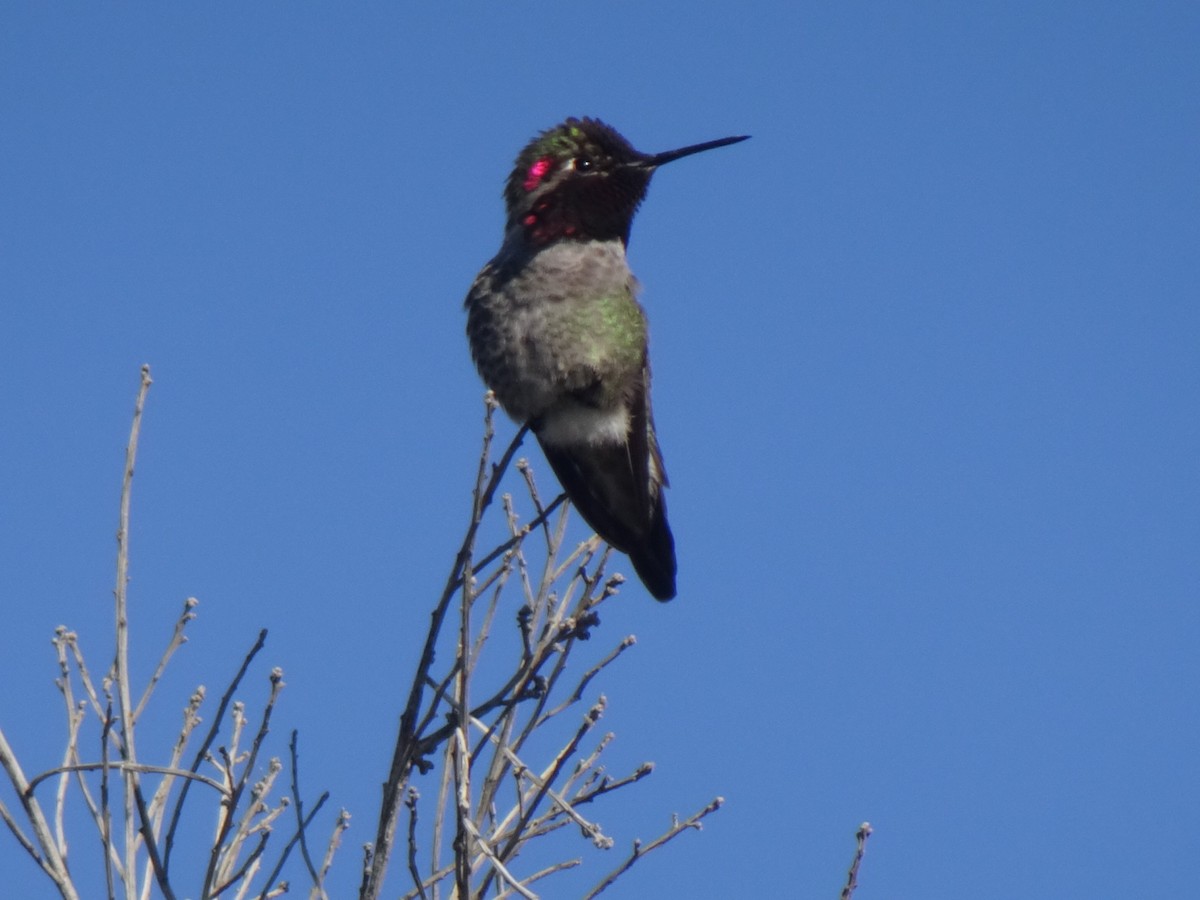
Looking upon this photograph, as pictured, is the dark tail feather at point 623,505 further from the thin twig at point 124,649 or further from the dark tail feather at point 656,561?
the thin twig at point 124,649

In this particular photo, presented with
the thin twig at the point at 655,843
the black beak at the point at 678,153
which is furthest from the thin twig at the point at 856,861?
the black beak at the point at 678,153

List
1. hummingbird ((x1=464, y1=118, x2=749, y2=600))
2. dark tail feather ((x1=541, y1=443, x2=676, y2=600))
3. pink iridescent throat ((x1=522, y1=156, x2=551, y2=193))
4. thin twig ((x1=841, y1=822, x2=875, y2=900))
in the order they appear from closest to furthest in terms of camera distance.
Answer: thin twig ((x1=841, y1=822, x2=875, y2=900)) → hummingbird ((x1=464, y1=118, x2=749, y2=600)) → dark tail feather ((x1=541, y1=443, x2=676, y2=600)) → pink iridescent throat ((x1=522, y1=156, x2=551, y2=193))

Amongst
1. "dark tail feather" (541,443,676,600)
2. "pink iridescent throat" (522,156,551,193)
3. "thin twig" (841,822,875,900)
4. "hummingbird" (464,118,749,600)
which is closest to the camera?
"thin twig" (841,822,875,900)

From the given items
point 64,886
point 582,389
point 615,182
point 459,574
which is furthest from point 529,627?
point 615,182

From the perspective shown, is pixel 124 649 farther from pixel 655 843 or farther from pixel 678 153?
pixel 678 153

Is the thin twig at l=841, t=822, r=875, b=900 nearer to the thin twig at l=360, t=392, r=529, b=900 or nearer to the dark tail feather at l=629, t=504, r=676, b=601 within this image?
the thin twig at l=360, t=392, r=529, b=900

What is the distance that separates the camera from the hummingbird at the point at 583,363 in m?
4.37

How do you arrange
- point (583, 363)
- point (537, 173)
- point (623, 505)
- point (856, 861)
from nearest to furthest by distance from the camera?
point (856, 861) < point (583, 363) < point (623, 505) < point (537, 173)

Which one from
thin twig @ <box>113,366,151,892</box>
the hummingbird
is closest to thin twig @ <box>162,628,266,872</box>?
thin twig @ <box>113,366,151,892</box>

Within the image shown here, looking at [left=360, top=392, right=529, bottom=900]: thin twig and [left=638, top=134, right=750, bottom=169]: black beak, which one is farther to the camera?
[left=638, top=134, right=750, bottom=169]: black beak

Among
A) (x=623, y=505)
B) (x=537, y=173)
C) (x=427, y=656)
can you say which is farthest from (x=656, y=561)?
(x=427, y=656)

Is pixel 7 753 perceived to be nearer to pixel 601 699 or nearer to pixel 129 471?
pixel 129 471

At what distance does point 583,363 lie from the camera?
4.35m

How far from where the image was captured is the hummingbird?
437cm
